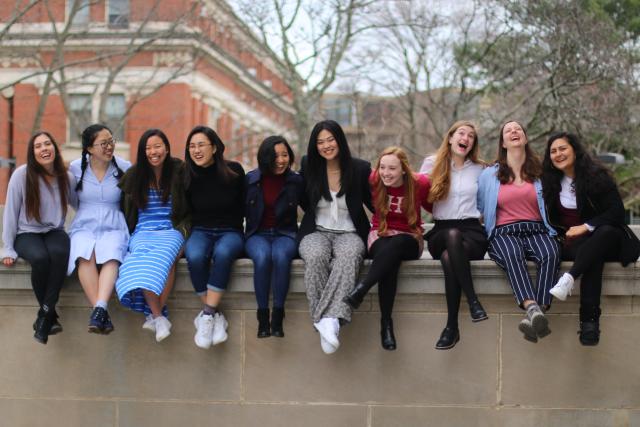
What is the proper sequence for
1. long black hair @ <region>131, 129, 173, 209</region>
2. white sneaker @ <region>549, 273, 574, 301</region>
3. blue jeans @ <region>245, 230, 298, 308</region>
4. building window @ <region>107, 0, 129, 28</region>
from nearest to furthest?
white sneaker @ <region>549, 273, 574, 301</region>
blue jeans @ <region>245, 230, 298, 308</region>
long black hair @ <region>131, 129, 173, 209</region>
building window @ <region>107, 0, 129, 28</region>

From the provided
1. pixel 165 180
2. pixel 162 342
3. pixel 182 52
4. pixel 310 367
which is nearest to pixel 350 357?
pixel 310 367

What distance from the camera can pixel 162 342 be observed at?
19.6 ft

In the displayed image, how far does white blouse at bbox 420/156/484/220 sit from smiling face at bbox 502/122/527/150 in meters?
0.31

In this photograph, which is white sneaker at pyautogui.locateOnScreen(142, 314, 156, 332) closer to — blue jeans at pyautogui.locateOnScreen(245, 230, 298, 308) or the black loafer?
blue jeans at pyautogui.locateOnScreen(245, 230, 298, 308)

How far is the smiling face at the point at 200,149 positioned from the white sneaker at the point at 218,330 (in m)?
1.11

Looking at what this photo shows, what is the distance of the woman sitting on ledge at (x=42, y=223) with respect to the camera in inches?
225

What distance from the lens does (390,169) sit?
5.80 m

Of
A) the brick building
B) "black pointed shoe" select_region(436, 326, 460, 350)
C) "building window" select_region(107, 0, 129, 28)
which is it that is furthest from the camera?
"building window" select_region(107, 0, 129, 28)

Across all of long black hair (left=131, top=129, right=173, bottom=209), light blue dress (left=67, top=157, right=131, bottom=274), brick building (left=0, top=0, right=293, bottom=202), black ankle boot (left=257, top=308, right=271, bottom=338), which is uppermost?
brick building (left=0, top=0, right=293, bottom=202)

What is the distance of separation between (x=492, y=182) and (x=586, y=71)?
43.7 ft

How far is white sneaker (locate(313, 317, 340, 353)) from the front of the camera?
538 centimetres

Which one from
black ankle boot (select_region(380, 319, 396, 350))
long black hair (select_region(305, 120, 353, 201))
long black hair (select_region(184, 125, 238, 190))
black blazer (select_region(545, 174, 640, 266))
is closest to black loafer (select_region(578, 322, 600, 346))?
black blazer (select_region(545, 174, 640, 266))

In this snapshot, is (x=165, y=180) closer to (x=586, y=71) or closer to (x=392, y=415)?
(x=392, y=415)

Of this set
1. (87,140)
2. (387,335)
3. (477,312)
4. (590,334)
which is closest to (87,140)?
(87,140)
